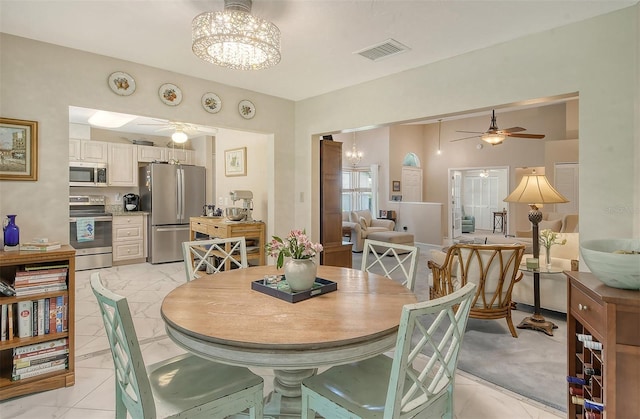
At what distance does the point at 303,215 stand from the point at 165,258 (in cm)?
302

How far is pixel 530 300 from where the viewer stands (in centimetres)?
362

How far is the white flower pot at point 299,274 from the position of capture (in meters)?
1.78

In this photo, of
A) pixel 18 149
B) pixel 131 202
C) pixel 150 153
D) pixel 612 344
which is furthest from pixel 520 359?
pixel 150 153

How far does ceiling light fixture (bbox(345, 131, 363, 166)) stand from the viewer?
9281 mm

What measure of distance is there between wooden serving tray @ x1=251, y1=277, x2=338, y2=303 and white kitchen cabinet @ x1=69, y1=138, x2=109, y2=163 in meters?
5.25

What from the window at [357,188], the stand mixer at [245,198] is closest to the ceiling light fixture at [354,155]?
the window at [357,188]

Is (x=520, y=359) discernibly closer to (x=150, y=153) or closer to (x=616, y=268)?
(x=616, y=268)

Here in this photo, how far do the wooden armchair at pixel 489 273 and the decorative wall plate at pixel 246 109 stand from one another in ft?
8.79

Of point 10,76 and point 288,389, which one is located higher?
point 10,76

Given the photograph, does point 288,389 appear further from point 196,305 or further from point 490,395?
point 490,395

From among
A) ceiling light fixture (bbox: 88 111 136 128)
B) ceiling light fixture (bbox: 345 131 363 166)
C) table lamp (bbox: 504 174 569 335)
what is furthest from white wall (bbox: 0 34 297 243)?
ceiling light fixture (bbox: 345 131 363 166)

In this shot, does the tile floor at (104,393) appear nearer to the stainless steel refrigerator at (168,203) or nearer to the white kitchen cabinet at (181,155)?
the stainless steel refrigerator at (168,203)

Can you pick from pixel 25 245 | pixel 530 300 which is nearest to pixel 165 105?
pixel 25 245

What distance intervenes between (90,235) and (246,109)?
3.55 metres
